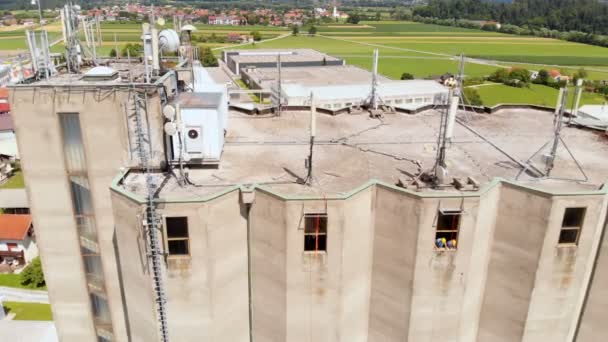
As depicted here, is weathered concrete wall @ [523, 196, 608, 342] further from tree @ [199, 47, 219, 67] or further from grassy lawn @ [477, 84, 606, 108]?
tree @ [199, 47, 219, 67]

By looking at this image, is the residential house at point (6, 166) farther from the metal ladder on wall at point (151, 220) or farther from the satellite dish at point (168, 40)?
the metal ladder on wall at point (151, 220)

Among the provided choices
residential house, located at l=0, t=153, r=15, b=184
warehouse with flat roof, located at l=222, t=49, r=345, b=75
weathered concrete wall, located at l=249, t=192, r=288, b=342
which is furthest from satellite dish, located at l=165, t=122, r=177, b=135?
warehouse with flat roof, located at l=222, t=49, r=345, b=75

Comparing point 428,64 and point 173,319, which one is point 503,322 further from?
point 428,64

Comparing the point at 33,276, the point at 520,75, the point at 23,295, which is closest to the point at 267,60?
the point at 520,75

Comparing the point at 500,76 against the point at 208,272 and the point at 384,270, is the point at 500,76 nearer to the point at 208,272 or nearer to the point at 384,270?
the point at 384,270

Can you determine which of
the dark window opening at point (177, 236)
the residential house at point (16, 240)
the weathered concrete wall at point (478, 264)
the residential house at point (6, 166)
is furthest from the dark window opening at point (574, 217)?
the residential house at point (6, 166)
